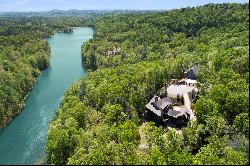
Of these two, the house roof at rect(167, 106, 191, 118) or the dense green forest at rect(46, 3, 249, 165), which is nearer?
the dense green forest at rect(46, 3, 249, 165)

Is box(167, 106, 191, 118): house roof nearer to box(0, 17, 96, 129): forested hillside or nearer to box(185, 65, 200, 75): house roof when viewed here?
box(185, 65, 200, 75): house roof

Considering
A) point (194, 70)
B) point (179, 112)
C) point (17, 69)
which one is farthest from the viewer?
point (17, 69)

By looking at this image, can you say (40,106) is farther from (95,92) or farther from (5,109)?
(95,92)

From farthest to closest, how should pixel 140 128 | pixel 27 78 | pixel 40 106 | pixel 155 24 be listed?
pixel 155 24
pixel 27 78
pixel 40 106
pixel 140 128

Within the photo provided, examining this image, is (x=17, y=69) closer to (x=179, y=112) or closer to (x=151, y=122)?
(x=151, y=122)

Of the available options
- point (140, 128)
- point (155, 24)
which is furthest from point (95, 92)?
point (155, 24)

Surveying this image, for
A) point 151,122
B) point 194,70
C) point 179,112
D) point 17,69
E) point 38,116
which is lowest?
point 38,116

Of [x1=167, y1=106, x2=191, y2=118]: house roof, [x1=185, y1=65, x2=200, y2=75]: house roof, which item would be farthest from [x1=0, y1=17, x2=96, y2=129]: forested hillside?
[x1=185, y1=65, x2=200, y2=75]: house roof

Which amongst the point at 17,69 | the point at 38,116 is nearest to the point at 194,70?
the point at 38,116
